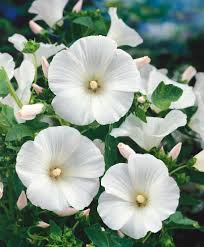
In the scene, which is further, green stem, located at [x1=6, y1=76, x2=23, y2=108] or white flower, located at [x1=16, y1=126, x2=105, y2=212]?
green stem, located at [x1=6, y1=76, x2=23, y2=108]

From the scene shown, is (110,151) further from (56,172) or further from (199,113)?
(199,113)

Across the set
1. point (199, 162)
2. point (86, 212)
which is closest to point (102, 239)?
point (86, 212)

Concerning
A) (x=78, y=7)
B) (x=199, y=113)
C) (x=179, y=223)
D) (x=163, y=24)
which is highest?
(x=78, y=7)

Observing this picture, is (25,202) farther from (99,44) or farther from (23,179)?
(99,44)

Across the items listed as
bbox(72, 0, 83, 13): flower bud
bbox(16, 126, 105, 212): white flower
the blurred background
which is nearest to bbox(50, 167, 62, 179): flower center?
bbox(16, 126, 105, 212): white flower

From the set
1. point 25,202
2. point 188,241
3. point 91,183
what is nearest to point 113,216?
point 91,183

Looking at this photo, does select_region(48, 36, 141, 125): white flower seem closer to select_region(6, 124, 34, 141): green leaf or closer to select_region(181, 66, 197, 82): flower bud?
select_region(6, 124, 34, 141): green leaf

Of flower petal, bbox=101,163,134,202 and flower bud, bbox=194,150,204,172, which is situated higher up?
flower petal, bbox=101,163,134,202
